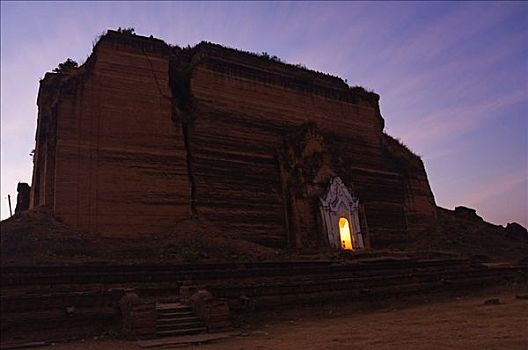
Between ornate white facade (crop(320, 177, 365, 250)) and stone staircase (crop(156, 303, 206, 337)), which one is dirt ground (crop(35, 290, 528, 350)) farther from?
ornate white facade (crop(320, 177, 365, 250))

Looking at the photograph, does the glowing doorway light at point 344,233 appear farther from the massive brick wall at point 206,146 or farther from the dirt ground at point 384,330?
the dirt ground at point 384,330

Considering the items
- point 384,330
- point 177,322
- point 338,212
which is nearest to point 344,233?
point 338,212

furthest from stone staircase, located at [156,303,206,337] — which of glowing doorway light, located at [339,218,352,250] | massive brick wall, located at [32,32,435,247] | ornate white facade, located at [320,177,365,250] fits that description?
glowing doorway light, located at [339,218,352,250]

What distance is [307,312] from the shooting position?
12.1m

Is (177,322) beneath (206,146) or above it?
beneath

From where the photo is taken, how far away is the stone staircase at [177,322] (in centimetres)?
952

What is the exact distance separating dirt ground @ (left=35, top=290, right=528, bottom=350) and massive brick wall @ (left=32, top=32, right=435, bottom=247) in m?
10.1

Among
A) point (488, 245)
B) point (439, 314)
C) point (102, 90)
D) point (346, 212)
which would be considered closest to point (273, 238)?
point (346, 212)

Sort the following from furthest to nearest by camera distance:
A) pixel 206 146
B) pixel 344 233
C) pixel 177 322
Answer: pixel 344 233 → pixel 206 146 → pixel 177 322

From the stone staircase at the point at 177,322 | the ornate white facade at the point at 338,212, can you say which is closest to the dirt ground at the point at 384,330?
the stone staircase at the point at 177,322

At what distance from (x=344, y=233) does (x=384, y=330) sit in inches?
720

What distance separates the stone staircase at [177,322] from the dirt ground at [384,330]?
2.92ft

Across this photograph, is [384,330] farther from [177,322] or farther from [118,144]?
[118,144]

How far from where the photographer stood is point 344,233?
27234 mm
